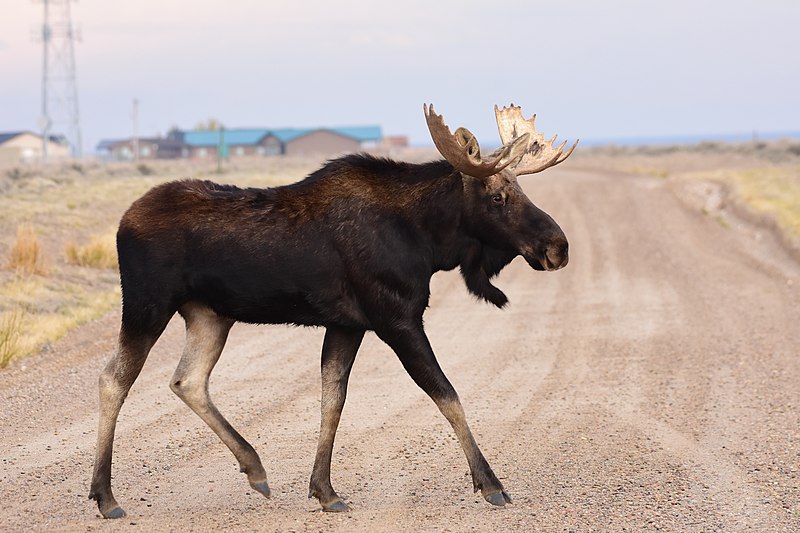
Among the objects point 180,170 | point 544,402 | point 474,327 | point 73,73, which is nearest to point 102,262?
point 474,327

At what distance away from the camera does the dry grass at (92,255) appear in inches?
755

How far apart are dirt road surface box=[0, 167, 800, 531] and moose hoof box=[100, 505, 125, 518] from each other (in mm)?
83

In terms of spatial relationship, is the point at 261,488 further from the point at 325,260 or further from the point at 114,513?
the point at 325,260

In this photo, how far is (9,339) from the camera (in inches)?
462

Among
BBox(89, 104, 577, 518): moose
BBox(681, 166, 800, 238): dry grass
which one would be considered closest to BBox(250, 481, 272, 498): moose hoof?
BBox(89, 104, 577, 518): moose

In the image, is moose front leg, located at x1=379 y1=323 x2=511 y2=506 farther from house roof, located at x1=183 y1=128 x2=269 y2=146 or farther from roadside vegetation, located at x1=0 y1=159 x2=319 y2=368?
house roof, located at x1=183 y1=128 x2=269 y2=146

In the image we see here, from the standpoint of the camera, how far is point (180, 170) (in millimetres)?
64000

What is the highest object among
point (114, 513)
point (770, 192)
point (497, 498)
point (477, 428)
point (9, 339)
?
point (497, 498)

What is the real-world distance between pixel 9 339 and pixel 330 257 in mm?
6497

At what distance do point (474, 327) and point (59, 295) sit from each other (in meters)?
6.18

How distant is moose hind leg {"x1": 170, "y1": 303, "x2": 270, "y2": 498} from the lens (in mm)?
6816

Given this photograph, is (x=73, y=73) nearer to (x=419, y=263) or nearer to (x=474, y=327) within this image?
(x=474, y=327)

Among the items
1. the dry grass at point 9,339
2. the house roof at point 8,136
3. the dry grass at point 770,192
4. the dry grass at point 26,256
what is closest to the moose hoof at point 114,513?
the dry grass at point 9,339

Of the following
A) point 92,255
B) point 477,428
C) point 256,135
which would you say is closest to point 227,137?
point 256,135
